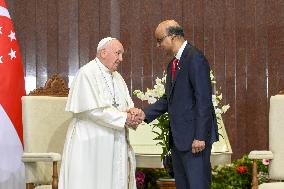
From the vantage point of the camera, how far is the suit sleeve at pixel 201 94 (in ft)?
13.8

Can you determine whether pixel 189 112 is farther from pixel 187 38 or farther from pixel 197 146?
pixel 187 38

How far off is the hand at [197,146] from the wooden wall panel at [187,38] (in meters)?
2.84

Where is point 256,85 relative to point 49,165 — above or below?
above

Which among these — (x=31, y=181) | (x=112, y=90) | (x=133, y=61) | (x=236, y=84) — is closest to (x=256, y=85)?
(x=236, y=84)

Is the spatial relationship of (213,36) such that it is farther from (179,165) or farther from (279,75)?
(179,165)

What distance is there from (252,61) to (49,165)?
289 centimetres

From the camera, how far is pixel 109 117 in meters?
4.67

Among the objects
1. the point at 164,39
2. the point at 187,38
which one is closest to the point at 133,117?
the point at 164,39

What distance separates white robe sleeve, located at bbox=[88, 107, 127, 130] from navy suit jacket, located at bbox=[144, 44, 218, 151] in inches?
17.0

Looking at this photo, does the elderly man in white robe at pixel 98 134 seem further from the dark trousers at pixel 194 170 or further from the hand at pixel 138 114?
the dark trousers at pixel 194 170

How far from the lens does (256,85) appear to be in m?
6.97

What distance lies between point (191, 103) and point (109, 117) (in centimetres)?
70

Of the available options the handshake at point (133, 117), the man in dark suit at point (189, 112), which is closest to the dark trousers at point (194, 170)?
the man in dark suit at point (189, 112)

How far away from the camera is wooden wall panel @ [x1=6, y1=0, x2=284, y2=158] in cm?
696
